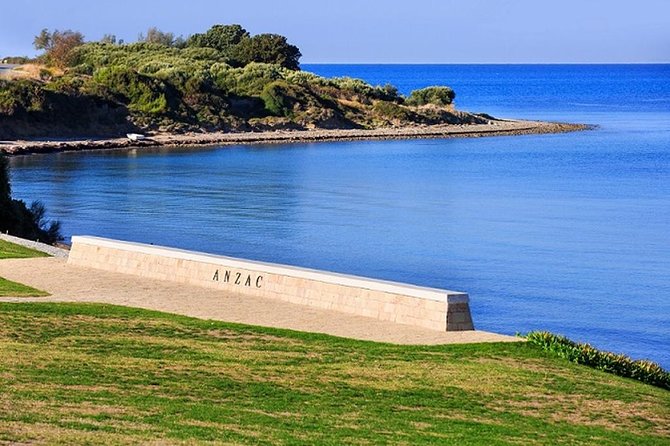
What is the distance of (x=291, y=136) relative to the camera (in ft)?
286

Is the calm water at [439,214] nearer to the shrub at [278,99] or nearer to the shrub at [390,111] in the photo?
the shrub at [278,99]

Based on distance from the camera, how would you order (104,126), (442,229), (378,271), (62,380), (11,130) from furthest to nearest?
(104,126) → (11,130) → (442,229) → (378,271) → (62,380)

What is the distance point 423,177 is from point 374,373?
47718 millimetres

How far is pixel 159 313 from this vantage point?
760 inches

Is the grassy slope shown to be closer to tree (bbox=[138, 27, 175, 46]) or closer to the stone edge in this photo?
the stone edge

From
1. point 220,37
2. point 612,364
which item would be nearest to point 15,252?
point 612,364

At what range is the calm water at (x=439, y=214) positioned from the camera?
94.9 ft

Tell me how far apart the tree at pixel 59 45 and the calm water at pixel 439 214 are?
101 ft

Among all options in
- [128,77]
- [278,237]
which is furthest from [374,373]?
[128,77]

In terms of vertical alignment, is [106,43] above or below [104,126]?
above

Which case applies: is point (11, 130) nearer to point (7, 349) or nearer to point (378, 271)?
point (378, 271)

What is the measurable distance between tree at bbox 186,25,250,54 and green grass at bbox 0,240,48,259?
9724cm

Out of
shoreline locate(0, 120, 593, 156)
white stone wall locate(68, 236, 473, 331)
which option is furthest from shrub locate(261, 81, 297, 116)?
white stone wall locate(68, 236, 473, 331)

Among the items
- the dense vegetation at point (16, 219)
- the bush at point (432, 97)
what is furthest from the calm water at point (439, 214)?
the bush at point (432, 97)
